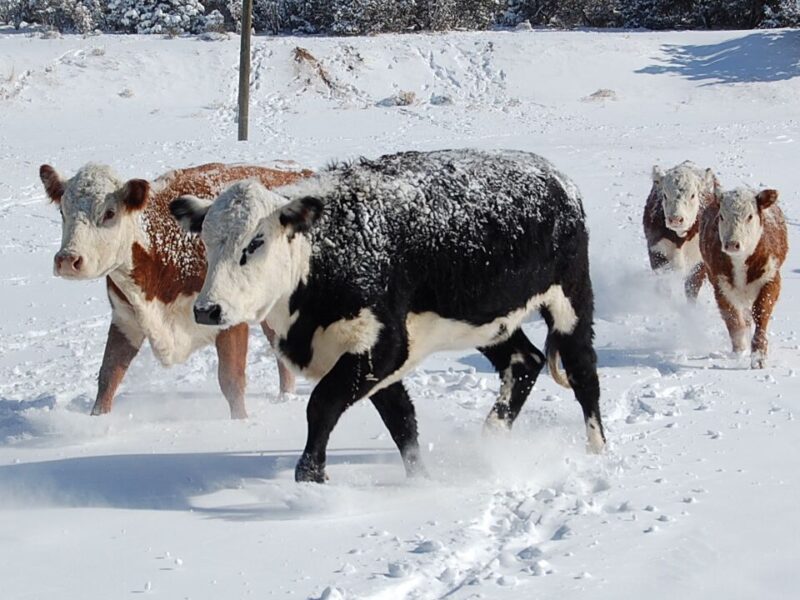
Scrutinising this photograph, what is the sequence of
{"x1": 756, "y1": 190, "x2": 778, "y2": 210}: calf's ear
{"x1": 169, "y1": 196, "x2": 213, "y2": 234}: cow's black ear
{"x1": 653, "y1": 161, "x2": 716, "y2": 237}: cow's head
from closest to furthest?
{"x1": 169, "y1": 196, "x2": 213, "y2": 234}: cow's black ear, {"x1": 756, "y1": 190, "x2": 778, "y2": 210}: calf's ear, {"x1": 653, "y1": 161, "x2": 716, "y2": 237}: cow's head

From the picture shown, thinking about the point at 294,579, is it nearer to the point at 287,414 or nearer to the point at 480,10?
the point at 287,414

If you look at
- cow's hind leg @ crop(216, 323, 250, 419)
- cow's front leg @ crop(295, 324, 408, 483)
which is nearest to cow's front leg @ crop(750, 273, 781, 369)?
cow's hind leg @ crop(216, 323, 250, 419)

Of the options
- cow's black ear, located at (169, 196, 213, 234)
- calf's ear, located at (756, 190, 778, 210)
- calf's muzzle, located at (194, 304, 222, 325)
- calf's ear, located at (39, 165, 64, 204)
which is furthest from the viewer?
calf's ear, located at (756, 190, 778, 210)

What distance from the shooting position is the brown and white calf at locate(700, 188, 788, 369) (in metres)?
8.66

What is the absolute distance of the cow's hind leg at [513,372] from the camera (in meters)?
6.33

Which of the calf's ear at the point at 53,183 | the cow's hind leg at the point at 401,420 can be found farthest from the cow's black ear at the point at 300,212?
the calf's ear at the point at 53,183

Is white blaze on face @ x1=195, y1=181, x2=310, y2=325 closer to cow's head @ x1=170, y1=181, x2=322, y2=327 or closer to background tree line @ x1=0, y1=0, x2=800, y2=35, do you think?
cow's head @ x1=170, y1=181, x2=322, y2=327

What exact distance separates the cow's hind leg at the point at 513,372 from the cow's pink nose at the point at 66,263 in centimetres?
242

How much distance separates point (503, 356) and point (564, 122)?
18304 millimetres

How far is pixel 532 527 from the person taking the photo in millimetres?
4625

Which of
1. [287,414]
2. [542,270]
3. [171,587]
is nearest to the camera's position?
[171,587]

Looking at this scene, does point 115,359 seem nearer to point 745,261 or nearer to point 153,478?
point 153,478

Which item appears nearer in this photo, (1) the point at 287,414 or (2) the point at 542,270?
(2) the point at 542,270

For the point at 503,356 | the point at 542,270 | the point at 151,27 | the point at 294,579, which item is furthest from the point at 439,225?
the point at 151,27
